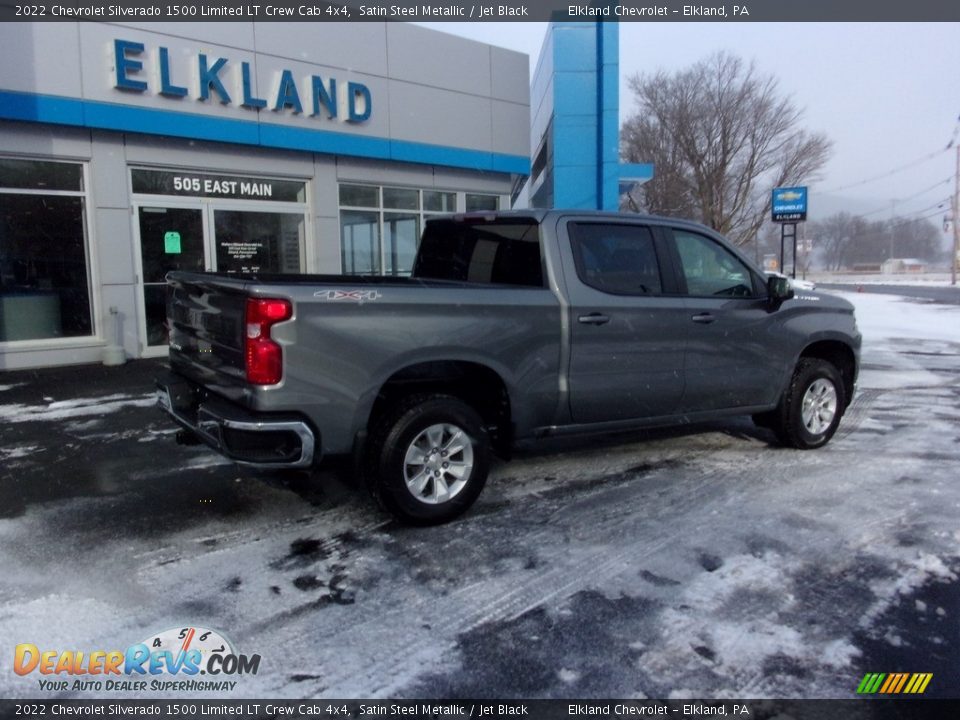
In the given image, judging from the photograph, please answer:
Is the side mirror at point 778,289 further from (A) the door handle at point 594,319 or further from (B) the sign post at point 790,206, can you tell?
(B) the sign post at point 790,206

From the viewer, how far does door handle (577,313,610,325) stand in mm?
4801

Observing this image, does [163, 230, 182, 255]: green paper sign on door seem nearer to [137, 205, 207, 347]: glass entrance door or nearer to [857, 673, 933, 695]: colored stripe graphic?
[137, 205, 207, 347]: glass entrance door

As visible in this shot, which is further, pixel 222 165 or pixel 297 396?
pixel 222 165

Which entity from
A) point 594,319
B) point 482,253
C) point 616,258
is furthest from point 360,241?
point 594,319

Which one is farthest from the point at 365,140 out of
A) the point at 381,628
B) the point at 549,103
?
the point at 381,628

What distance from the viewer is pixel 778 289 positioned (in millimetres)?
5621

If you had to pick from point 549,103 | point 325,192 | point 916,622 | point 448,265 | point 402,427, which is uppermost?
point 549,103

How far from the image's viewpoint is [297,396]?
3809 millimetres

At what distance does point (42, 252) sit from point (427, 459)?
825 centimetres

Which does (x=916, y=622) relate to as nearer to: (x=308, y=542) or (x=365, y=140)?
(x=308, y=542)

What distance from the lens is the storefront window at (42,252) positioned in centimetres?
Result: 973

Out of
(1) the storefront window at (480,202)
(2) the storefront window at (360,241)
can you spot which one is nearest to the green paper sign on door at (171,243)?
(2) the storefront window at (360,241)

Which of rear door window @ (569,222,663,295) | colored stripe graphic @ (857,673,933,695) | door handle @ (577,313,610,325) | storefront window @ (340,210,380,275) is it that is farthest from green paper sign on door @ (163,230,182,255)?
colored stripe graphic @ (857,673,933,695)

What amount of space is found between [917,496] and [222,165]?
10153mm
